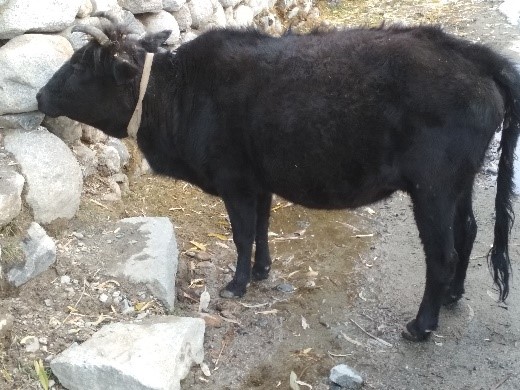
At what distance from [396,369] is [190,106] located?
2116 mm

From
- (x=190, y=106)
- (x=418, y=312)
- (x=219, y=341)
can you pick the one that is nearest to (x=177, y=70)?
(x=190, y=106)

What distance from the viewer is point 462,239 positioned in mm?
4652

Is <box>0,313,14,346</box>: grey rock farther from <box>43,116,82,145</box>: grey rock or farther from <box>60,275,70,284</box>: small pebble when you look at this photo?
<box>43,116,82,145</box>: grey rock

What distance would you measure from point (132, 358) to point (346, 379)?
4.00 ft

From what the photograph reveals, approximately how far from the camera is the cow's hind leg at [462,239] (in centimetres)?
457

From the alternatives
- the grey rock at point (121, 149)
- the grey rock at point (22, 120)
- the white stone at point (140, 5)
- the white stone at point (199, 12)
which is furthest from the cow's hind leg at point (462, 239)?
the white stone at point (199, 12)

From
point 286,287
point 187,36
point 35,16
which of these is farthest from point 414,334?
point 187,36

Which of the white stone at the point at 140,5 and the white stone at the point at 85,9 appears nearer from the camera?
the white stone at the point at 85,9

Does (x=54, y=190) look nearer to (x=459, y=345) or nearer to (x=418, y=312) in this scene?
(x=418, y=312)

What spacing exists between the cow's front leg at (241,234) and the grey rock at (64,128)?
55.5 inches

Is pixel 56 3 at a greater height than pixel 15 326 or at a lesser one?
greater

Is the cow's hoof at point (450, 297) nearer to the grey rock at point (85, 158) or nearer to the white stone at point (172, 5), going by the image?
the grey rock at point (85, 158)

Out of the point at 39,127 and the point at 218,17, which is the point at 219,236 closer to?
the point at 39,127

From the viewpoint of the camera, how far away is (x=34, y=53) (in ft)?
15.9
